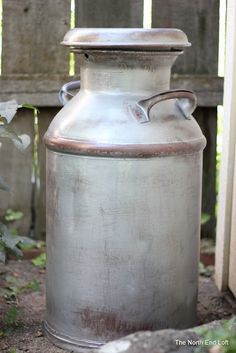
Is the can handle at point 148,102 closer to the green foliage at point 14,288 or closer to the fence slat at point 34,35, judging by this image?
the green foliage at point 14,288

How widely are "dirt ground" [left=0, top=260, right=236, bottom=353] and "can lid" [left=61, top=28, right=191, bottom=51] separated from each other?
1245 mm

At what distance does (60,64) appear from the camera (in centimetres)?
437

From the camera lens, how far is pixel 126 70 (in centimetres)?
316

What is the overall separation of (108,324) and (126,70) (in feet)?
3.31

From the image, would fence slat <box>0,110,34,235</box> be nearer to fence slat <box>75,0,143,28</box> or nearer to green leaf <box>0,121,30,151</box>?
fence slat <box>75,0,143,28</box>

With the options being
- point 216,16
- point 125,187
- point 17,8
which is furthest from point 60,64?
point 125,187

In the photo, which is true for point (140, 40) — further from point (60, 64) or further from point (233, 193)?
point (60, 64)

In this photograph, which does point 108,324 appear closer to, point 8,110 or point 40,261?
point 8,110

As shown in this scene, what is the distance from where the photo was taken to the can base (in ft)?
10.7

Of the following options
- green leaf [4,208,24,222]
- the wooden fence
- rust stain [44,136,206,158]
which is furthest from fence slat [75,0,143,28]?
rust stain [44,136,206,158]

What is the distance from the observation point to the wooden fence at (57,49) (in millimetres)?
4309

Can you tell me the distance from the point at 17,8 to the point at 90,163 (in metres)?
1.53

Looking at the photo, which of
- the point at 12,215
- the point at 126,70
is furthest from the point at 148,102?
the point at 12,215

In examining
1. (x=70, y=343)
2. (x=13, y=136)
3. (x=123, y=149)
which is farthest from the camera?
(x=70, y=343)
